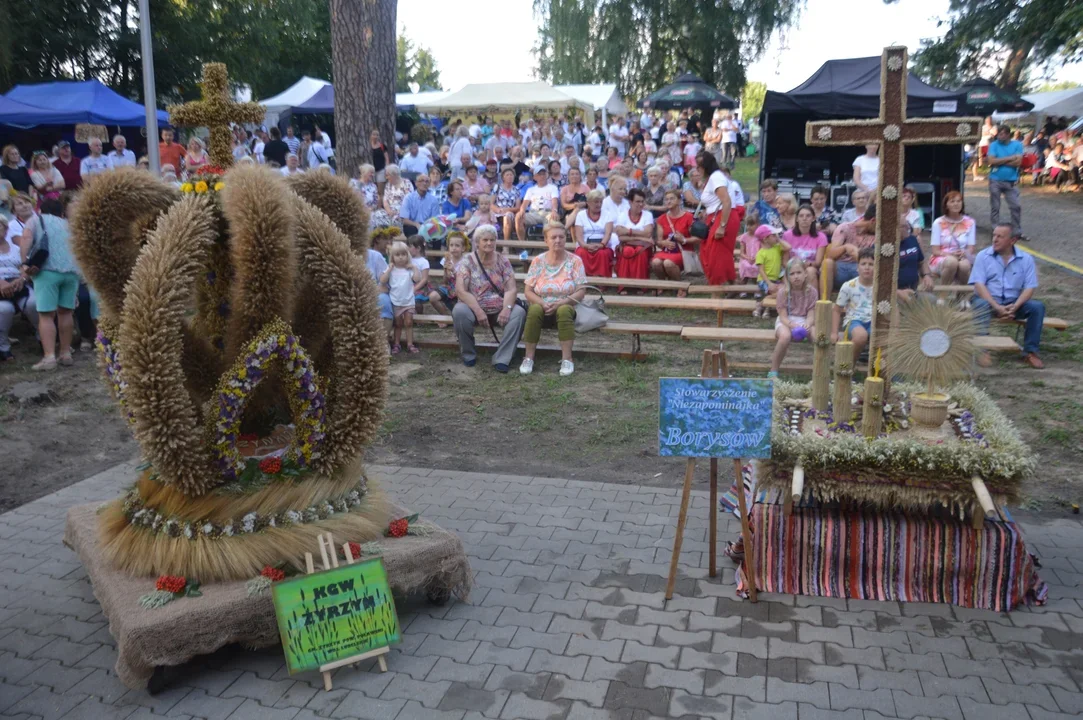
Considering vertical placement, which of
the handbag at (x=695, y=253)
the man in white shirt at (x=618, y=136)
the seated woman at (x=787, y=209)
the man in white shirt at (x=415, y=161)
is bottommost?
the handbag at (x=695, y=253)

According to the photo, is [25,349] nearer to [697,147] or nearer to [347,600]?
[347,600]

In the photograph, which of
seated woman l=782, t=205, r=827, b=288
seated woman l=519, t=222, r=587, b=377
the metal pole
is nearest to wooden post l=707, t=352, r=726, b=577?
seated woman l=519, t=222, r=587, b=377

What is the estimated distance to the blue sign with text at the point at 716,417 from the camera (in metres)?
4.47

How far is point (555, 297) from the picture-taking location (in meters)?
9.18

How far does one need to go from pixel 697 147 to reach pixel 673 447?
66.2 ft

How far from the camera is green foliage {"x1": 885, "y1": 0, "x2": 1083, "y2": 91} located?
79.6 feet

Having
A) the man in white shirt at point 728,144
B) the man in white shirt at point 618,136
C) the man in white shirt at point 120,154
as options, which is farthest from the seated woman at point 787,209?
the man in white shirt at point 728,144

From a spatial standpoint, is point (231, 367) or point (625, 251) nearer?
point (231, 367)

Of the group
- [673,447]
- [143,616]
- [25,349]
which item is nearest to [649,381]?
[673,447]

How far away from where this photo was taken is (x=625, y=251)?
40.5 ft

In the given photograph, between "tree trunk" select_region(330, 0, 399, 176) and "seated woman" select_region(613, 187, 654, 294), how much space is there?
427 cm

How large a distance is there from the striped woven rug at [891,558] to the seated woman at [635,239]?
7.84 meters

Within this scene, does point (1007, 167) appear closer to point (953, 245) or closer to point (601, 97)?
point (953, 245)

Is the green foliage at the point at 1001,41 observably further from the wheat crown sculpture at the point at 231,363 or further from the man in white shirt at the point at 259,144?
the wheat crown sculpture at the point at 231,363
